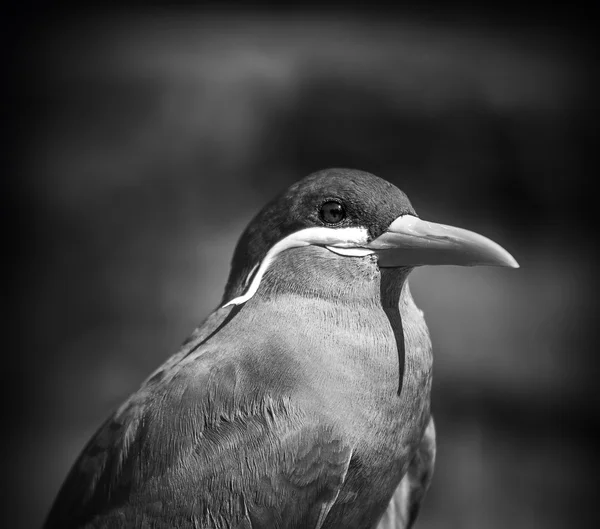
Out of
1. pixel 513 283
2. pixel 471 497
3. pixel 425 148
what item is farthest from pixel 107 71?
pixel 471 497

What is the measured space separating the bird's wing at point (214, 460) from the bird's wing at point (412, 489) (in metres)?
0.25

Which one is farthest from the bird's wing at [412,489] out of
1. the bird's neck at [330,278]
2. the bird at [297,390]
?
the bird's neck at [330,278]

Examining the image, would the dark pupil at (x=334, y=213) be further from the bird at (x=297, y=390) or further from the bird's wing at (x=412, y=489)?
the bird's wing at (x=412, y=489)

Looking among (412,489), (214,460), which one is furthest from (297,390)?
Result: (412,489)

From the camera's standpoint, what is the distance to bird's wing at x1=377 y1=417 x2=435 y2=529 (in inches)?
34.7

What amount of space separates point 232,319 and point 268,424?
5.4 inches

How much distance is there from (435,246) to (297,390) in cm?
21

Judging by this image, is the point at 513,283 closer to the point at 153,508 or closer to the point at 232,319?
the point at 232,319

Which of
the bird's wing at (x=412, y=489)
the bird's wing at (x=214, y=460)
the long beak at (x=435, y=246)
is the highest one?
the long beak at (x=435, y=246)

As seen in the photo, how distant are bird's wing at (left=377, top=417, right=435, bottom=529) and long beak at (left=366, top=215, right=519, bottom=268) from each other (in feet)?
0.88

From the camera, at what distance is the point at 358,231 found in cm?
73

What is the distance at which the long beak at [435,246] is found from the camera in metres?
0.70

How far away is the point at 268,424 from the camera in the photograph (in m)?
0.67

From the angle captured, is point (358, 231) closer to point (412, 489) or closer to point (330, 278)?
point (330, 278)
